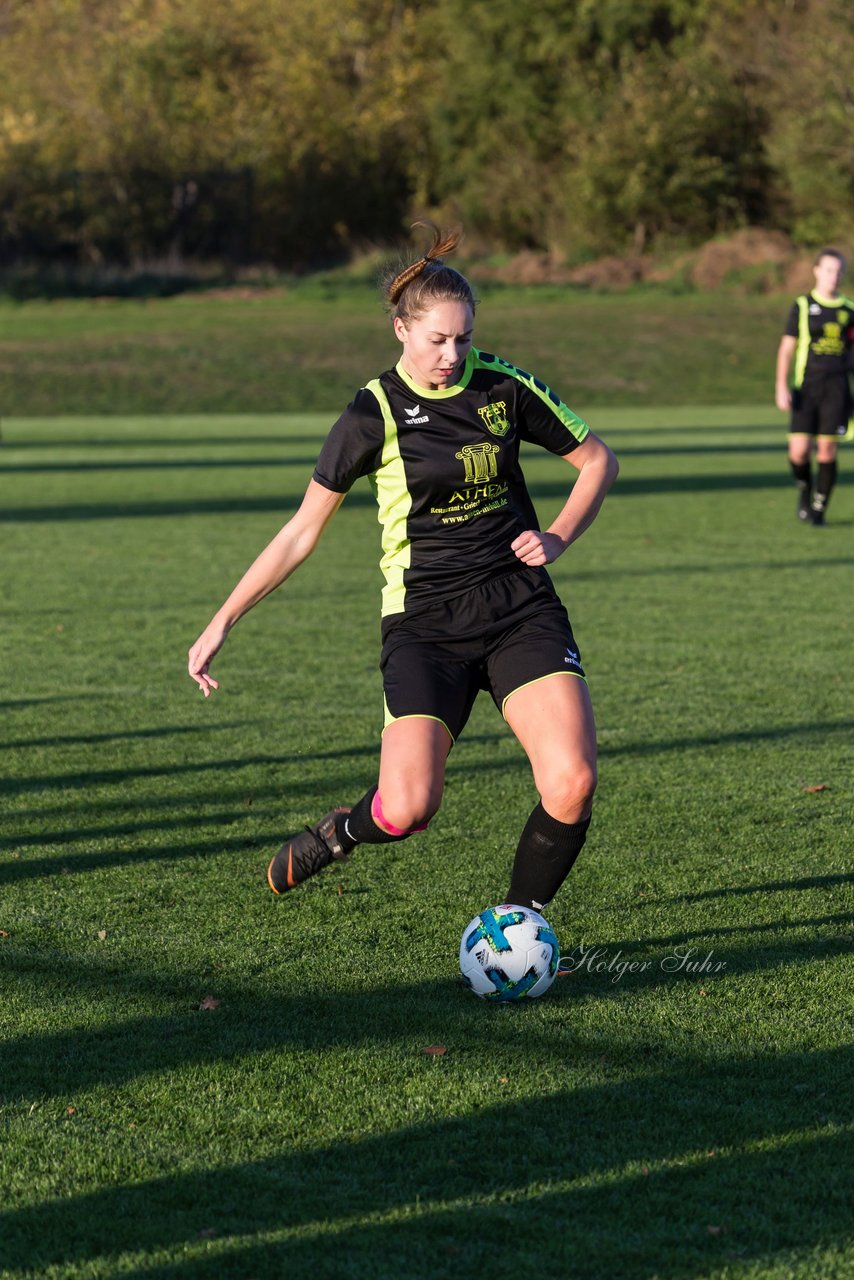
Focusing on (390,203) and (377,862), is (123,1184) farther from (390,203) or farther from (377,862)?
(390,203)

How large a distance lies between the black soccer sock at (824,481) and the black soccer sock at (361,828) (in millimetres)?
11318

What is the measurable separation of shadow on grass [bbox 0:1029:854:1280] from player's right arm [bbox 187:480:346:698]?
1.54 m

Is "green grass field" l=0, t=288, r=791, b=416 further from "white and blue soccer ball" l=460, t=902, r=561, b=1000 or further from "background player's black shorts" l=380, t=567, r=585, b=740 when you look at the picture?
"white and blue soccer ball" l=460, t=902, r=561, b=1000

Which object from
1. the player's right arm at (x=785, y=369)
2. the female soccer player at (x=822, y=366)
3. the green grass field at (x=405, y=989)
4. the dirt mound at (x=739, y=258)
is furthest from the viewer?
the dirt mound at (x=739, y=258)

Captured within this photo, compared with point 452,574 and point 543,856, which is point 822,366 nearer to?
point 452,574

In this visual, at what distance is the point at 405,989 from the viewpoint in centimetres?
453

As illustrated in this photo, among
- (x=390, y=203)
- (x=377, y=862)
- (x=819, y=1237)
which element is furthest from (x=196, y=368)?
(x=819, y=1237)

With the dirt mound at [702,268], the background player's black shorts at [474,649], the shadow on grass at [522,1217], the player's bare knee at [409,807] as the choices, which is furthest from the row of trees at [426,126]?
the shadow on grass at [522,1217]

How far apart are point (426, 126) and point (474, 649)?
228 ft

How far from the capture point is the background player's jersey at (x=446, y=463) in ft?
16.0

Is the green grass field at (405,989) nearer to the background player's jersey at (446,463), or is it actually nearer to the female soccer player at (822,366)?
the background player's jersey at (446,463)

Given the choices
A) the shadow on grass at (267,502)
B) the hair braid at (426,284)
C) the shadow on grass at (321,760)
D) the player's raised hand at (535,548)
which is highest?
the hair braid at (426,284)

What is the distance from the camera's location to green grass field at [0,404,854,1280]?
3.22m

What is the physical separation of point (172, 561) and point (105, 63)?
60.5 m
